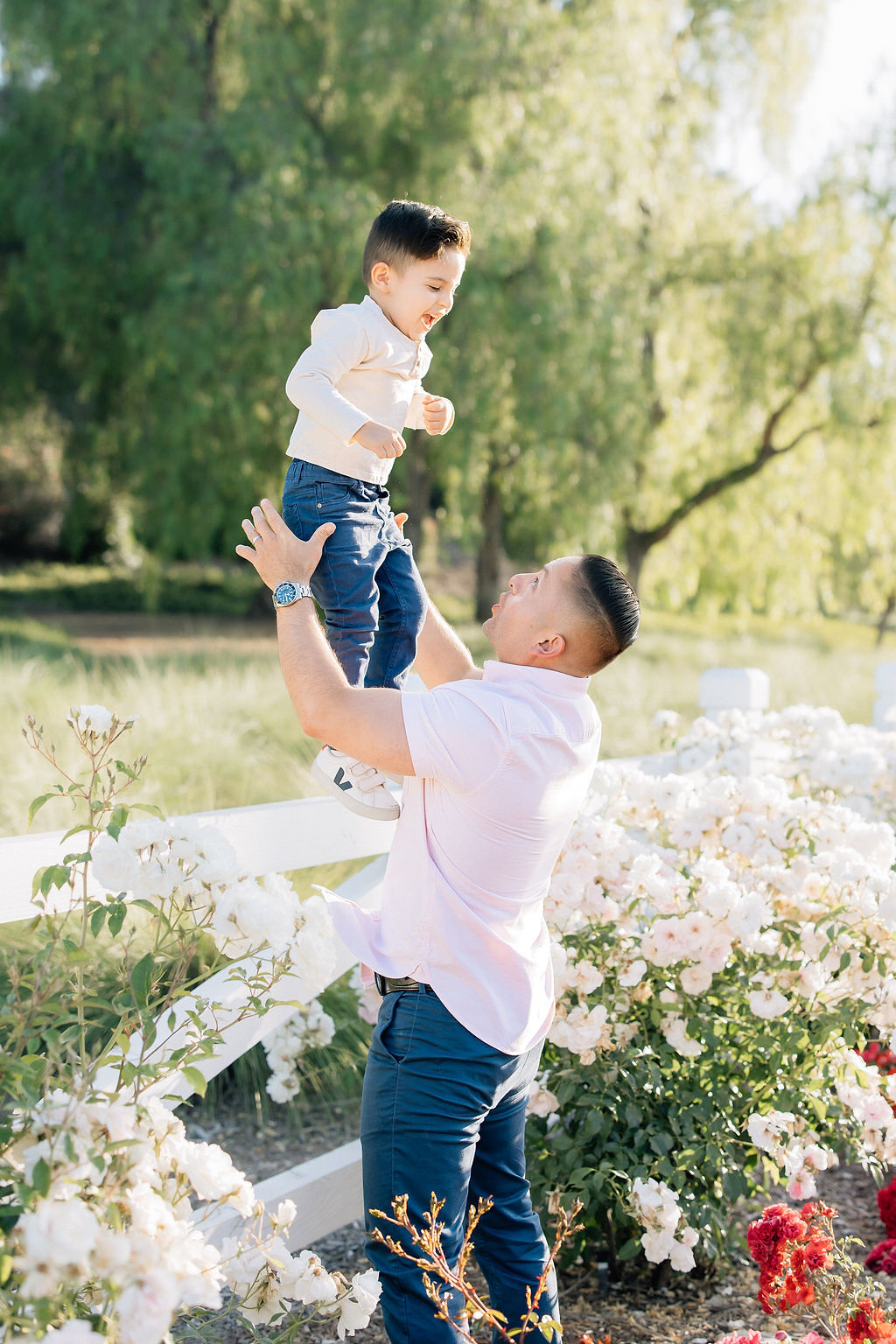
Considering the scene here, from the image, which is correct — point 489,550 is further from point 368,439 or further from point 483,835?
point 483,835

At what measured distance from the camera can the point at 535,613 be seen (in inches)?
72.2

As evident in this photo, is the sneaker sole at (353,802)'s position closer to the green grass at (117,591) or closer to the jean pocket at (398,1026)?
the jean pocket at (398,1026)

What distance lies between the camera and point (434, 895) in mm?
1800

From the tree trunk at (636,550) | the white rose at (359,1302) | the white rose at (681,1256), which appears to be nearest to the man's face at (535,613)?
the white rose at (359,1302)

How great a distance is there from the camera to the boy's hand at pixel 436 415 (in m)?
2.33

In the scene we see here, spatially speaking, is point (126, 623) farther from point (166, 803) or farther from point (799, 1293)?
point (799, 1293)

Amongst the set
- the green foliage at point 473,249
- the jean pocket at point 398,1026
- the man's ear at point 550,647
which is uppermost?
the green foliage at point 473,249

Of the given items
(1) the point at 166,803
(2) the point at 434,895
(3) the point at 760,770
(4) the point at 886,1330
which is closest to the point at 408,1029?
(2) the point at 434,895

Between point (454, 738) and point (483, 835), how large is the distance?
0.18 meters

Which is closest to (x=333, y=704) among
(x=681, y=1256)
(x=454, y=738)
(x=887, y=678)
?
(x=454, y=738)

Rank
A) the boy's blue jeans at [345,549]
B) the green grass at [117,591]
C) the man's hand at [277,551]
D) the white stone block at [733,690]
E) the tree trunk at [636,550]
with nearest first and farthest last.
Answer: the man's hand at [277,551] < the boy's blue jeans at [345,549] < the white stone block at [733,690] < the tree trunk at [636,550] < the green grass at [117,591]

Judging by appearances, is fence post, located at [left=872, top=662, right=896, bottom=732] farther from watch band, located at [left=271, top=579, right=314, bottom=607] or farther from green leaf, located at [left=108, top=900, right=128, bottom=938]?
green leaf, located at [left=108, top=900, right=128, bottom=938]

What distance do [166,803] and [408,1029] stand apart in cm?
264

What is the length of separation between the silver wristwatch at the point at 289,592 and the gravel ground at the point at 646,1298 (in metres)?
1.42
